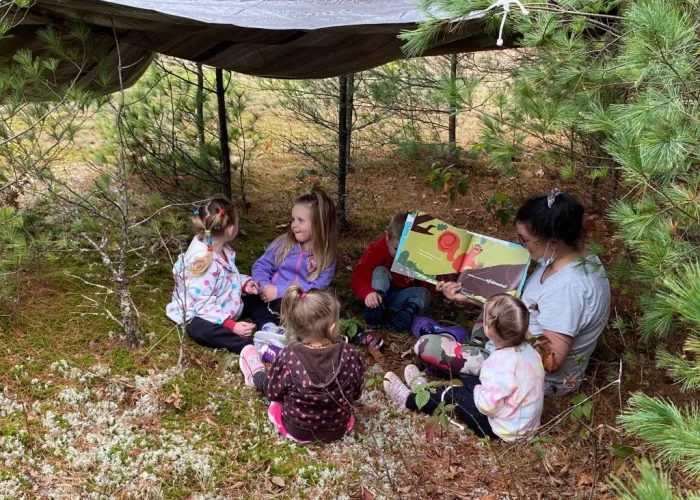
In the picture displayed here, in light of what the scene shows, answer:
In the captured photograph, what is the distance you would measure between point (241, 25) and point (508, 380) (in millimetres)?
2054

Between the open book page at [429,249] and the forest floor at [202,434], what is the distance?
0.60 meters

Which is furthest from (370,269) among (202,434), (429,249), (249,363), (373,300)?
(202,434)

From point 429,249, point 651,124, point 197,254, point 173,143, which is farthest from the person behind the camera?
point 173,143

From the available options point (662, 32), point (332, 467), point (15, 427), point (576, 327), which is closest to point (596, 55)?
point (662, 32)

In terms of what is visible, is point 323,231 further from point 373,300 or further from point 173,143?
point 173,143

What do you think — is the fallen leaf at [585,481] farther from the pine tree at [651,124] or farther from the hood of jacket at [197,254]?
the hood of jacket at [197,254]

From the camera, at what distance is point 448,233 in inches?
142

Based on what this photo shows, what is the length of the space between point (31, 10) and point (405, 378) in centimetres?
269

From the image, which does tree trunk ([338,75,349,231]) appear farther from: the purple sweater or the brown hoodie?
the brown hoodie

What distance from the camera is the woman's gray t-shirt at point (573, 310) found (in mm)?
2906

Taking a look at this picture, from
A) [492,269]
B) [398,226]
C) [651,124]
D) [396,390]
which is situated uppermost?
[651,124]

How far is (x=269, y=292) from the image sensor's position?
3.79 meters

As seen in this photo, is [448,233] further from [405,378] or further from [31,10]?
[31,10]

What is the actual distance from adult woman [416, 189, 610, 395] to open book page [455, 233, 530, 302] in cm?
17
